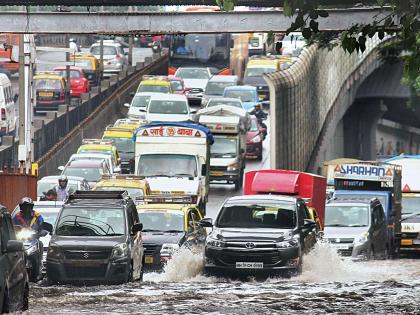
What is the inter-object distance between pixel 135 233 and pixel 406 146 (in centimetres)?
10859

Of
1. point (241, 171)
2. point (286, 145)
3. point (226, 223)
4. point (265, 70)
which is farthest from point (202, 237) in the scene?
point (265, 70)

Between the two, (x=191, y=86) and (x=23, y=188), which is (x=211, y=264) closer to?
(x=23, y=188)

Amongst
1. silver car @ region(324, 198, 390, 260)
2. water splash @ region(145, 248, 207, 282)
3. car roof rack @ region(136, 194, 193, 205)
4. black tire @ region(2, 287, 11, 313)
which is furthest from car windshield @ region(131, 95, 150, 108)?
black tire @ region(2, 287, 11, 313)

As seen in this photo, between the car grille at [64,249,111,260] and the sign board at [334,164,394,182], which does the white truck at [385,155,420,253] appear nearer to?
the sign board at [334,164,394,182]

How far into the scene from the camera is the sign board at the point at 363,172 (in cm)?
4034

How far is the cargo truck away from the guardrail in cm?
1063

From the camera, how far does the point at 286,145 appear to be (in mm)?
57750

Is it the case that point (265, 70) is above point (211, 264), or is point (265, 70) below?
above

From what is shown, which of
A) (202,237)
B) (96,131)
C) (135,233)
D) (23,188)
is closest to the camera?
(135,233)

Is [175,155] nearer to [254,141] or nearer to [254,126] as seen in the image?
[254,126]

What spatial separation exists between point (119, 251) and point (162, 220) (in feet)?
17.0

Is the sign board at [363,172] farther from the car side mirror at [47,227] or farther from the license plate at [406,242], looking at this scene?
the car side mirror at [47,227]

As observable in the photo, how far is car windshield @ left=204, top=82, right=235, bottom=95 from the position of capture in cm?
7419

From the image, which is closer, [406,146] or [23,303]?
[23,303]
